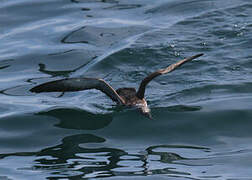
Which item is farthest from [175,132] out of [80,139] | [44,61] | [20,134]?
[44,61]

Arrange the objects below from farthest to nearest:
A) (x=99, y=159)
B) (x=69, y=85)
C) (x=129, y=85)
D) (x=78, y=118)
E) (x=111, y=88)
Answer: (x=129, y=85)
(x=78, y=118)
(x=111, y=88)
(x=69, y=85)
(x=99, y=159)

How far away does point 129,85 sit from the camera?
11320mm

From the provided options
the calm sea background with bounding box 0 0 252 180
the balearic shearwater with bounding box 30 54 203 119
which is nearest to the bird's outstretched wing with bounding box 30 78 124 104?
the balearic shearwater with bounding box 30 54 203 119

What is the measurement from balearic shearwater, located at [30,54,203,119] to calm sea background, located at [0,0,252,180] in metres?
0.17

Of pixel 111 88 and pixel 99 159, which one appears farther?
pixel 111 88

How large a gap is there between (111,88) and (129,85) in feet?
6.11

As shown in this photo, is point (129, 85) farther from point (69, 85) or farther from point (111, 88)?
point (69, 85)

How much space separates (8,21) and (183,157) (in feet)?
27.8

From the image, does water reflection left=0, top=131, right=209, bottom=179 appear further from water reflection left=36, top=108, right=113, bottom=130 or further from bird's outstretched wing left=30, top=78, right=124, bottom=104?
bird's outstretched wing left=30, top=78, right=124, bottom=104

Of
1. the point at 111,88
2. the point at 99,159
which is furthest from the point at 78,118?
the point at 99,159

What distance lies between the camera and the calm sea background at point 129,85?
844 centimetres

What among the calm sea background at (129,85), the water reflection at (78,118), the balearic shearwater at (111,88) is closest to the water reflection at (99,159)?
the calm sea background at (129,85)

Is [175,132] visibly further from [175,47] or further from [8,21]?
[8,21]

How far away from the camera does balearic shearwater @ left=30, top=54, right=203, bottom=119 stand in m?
9.20
